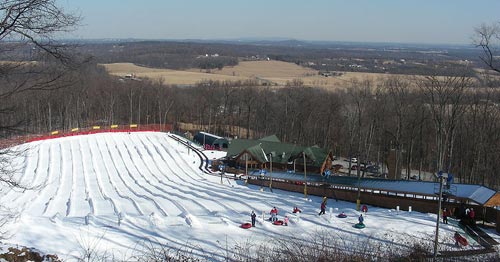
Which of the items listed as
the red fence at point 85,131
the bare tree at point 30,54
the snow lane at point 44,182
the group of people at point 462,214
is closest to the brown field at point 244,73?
the red fence at point 85,131

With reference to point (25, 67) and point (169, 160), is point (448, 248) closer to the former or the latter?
point (25, 67)

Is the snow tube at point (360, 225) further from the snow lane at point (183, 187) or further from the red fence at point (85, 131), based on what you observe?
the red fence at point (85, 131)

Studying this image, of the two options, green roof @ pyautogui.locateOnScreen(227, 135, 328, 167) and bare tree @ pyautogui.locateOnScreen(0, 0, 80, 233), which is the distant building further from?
bare tree @ pyautogui.locateOnScreen(0, 0, 80, 233)

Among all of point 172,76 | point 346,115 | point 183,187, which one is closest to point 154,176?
point 183,187

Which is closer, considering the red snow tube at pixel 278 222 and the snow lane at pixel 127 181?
the red snow tube at pixel 278 222

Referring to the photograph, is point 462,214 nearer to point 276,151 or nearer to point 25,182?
point 276,151

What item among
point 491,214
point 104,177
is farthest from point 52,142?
point 491,214

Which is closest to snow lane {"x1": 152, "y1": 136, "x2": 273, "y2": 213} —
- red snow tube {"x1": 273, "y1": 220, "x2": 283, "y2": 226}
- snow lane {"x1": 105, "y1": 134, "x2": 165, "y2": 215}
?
red snow tube {"x1": 273, "y1": 220, "x2": 283, "y2": 226}
